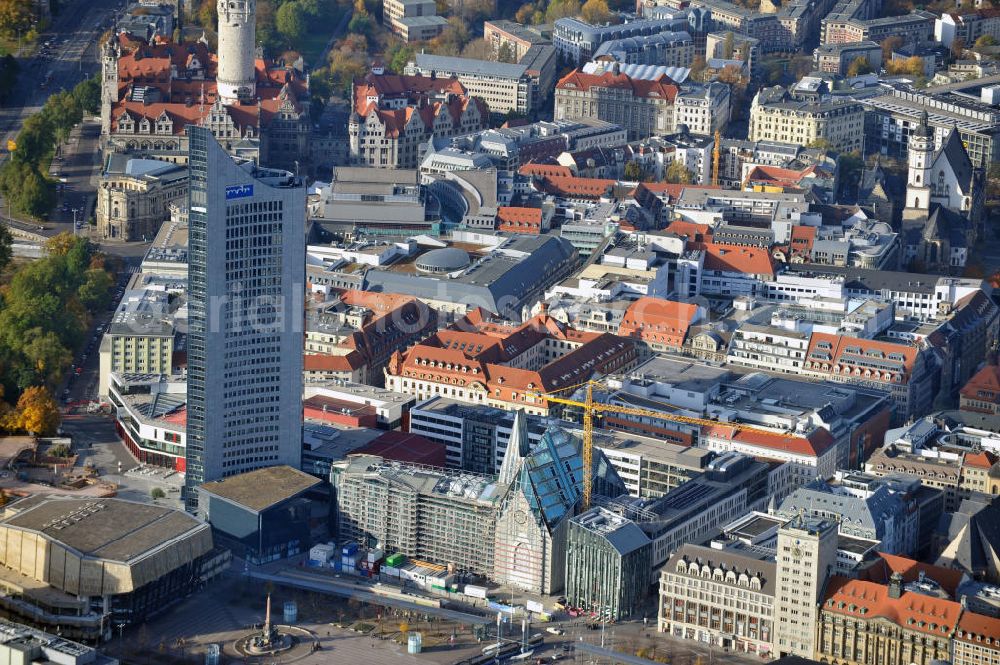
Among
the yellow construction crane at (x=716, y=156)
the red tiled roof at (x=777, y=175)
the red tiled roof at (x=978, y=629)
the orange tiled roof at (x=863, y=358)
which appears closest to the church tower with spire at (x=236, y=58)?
the yellow construction crane at (x=716, y=156)

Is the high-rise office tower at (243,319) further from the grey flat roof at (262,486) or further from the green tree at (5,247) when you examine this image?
the green tree at (5,247)

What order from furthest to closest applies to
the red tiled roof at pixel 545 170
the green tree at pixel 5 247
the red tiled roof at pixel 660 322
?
the red tiled roof at pixel 545 170, the green tree at pixel 5 247, the red tiled roof at pixel 660 322

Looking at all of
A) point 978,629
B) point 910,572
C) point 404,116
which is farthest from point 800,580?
point 404,116

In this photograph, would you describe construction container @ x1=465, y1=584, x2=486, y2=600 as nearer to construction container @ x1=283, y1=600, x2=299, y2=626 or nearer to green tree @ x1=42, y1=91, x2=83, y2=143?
construction container @ x1=283, y1=600, x2=299, y2=626

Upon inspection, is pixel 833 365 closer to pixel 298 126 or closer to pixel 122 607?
pixel 122 607

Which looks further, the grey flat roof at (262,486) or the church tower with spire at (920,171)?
the church tower with spire at (920,171)

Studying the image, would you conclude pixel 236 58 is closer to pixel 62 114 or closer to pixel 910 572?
pixel 62 114

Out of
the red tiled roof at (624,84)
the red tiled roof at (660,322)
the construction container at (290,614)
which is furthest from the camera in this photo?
the red tiled roof at (624,84)
